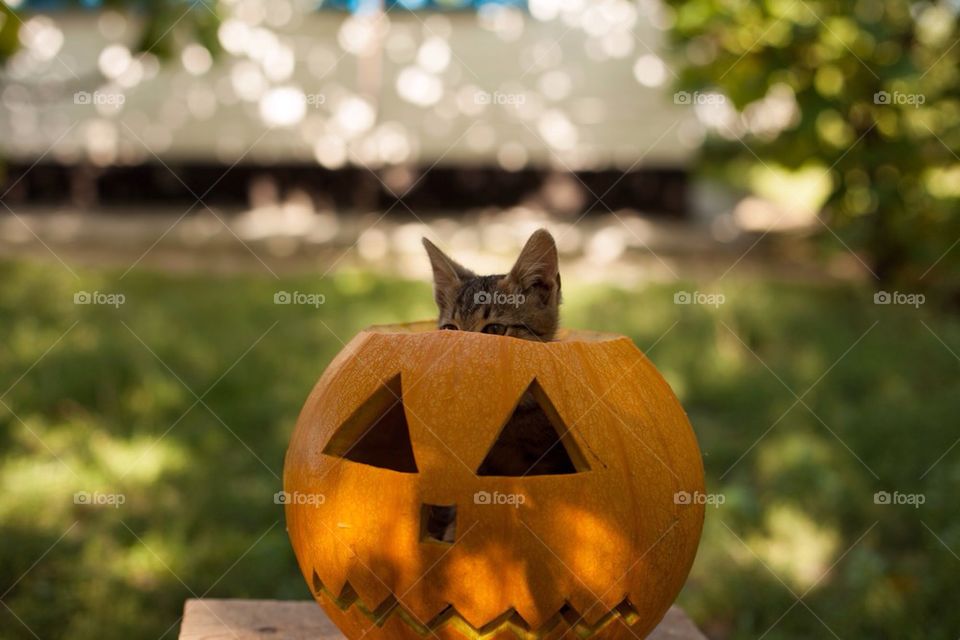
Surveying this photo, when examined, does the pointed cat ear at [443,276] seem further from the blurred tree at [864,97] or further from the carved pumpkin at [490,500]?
the blurred tree at [864,97]

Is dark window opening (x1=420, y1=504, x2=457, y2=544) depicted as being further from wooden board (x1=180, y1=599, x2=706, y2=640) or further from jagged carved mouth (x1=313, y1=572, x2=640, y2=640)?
wooden board (x1=180, y1=599, x2=706, y2=640)

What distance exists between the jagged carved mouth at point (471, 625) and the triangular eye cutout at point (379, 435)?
0.41 m

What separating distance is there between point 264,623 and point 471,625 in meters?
0.84

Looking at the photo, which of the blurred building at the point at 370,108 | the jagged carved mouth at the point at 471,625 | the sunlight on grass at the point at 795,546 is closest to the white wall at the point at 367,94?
the blurred building at the point at 370,108

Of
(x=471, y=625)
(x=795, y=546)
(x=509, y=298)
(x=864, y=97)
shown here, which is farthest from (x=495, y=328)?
(x=864, y=97)

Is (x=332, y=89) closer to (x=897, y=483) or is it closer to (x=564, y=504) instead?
(x=897, y=483)

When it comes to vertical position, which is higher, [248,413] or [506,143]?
[506,143]

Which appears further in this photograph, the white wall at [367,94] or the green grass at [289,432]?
the white wall at [367,94]

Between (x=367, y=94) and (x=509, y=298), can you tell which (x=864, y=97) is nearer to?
(x=509, y=298)

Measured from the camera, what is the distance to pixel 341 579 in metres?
2.81

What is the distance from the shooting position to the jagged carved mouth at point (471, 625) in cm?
272

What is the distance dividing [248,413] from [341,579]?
10.4ft

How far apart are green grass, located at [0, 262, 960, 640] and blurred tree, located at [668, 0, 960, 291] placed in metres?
0.65

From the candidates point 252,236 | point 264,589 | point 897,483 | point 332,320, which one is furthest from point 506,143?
point 264,589
